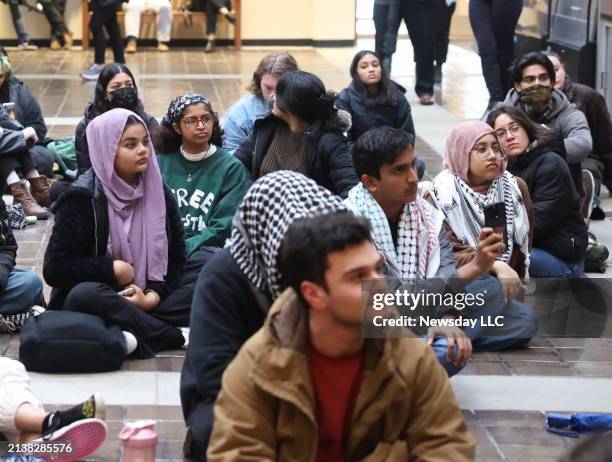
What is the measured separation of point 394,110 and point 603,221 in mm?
1527

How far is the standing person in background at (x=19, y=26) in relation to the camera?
61.7ft

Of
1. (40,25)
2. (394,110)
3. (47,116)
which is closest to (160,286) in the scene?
(394,110)

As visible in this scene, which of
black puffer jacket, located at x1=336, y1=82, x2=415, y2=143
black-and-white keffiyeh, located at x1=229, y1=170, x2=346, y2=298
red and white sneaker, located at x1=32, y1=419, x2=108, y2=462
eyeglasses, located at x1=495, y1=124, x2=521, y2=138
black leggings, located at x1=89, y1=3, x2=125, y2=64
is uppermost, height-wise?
black-and-white keffiyeh, located at x1=229, y1=170, x2=346, y2=298

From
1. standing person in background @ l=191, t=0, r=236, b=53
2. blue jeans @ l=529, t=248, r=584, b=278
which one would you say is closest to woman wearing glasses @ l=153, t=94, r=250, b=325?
blue jeans @ l=529, t=248, r=584, b=278

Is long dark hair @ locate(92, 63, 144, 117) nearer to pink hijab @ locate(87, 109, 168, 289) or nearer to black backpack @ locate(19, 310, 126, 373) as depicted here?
pink hijab @ locate(87, 109, 168, 289)

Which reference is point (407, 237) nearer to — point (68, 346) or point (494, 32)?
point (68, 346)

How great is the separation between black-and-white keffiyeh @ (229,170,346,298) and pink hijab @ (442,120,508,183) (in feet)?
7.31

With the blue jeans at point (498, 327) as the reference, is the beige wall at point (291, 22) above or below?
below

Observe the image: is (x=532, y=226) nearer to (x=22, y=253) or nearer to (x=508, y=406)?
(x=508, y=406)

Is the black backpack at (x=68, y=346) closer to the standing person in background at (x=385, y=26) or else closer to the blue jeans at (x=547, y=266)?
the blue jeans at (x=547, y=266)

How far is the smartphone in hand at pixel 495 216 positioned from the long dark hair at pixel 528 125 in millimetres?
951

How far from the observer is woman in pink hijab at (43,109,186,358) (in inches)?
206

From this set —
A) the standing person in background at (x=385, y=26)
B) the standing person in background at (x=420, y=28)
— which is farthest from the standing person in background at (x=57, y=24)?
the standing person in background at (x=420, y=28)

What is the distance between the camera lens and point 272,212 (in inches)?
135
